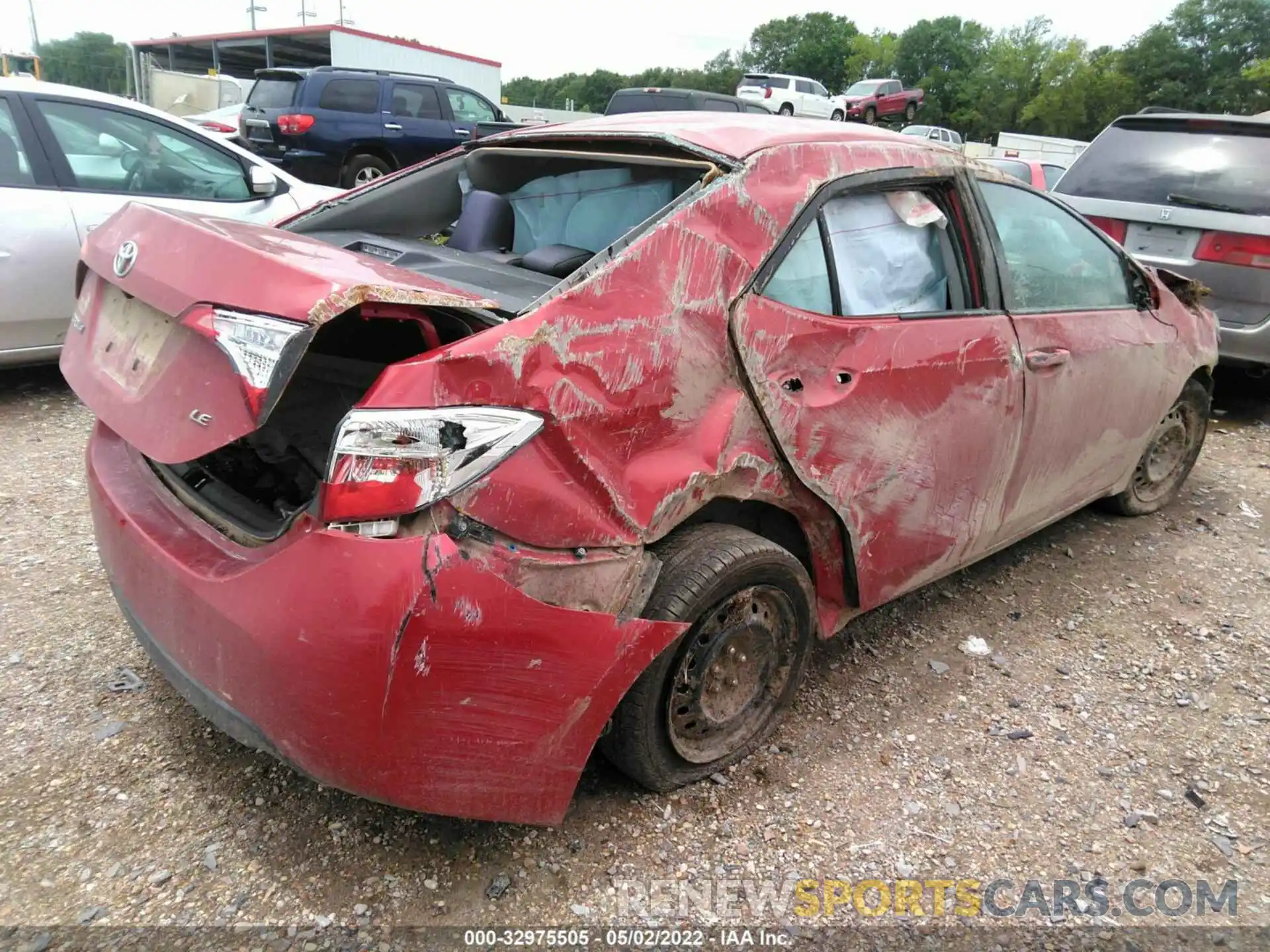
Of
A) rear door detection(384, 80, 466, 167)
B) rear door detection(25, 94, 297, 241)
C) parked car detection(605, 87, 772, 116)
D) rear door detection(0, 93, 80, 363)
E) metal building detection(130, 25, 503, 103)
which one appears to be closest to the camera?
rear door detection(0, 93, 80, 363)

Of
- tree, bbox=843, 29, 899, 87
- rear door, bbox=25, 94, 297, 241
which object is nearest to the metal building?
rear door, bbox=25, 94, 297, 241

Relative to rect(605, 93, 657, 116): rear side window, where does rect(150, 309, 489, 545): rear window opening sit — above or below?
below

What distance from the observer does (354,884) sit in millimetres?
1953

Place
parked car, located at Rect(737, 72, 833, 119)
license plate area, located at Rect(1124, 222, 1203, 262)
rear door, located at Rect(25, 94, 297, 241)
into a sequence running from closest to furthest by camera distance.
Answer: rear door, located at Rect(25, 94, 297, 241) < license plate area, located at Rect(1124, 222, 1203, 262) < parked car, located at Rect(737, 72, 833, 119)

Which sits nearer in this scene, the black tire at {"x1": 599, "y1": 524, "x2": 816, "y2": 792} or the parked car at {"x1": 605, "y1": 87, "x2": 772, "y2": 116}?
the black tire at {"x1": 599, "y1": 524, "x2": 816, "y2": 792}

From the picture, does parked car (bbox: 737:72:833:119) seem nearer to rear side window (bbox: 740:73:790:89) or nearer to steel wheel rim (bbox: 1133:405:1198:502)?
rear side window (bbox: 740:73:790:89)

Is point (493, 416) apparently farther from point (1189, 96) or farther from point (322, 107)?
point (1189, 96)

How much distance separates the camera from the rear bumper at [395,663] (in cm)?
164

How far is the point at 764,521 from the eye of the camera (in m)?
2.38

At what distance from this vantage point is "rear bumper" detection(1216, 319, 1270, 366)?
533cm

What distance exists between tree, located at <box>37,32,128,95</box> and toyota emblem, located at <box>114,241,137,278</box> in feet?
164

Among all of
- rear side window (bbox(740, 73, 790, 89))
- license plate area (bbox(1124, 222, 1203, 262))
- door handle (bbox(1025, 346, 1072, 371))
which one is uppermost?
rear side window (bbox(740, 73, 790, 89))

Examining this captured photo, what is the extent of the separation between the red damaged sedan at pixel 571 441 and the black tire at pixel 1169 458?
4.24 feet

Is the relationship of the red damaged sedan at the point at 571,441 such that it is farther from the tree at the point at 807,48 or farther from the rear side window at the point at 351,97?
the tree at the point at 807,48
